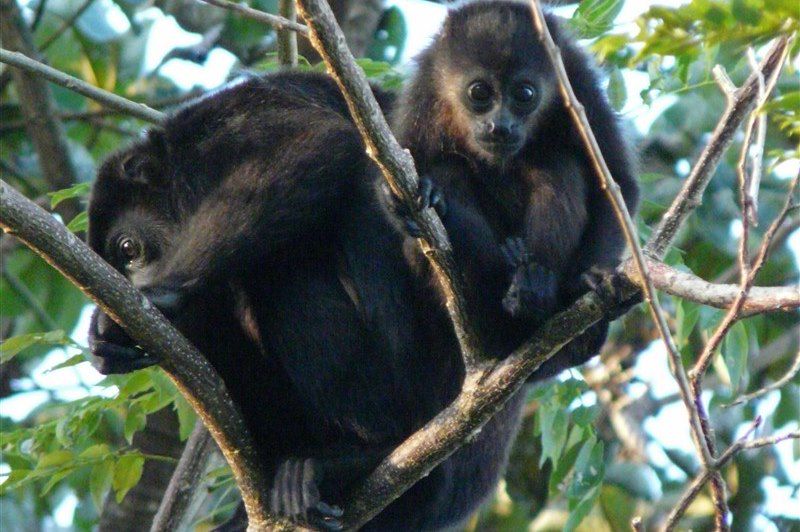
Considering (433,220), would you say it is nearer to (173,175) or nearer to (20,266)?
(173,175)

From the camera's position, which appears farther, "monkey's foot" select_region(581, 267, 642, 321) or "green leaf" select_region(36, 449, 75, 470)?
"green leaf" select_region(36, 449, 75, 470)

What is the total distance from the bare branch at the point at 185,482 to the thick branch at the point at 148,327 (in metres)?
0.96

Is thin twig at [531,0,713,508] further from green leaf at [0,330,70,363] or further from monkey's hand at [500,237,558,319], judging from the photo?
green leaf at [0,330,70,363]

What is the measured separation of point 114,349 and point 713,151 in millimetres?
2003

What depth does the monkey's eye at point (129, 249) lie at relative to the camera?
466 centimetres

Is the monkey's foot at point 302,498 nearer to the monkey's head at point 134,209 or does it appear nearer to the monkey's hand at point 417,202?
the monkey's hand at point 417,202

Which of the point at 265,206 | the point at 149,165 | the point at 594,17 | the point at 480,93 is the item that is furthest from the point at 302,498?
the point at 594,17

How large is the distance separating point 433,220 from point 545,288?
45 cm

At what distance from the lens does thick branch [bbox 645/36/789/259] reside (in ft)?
10.2

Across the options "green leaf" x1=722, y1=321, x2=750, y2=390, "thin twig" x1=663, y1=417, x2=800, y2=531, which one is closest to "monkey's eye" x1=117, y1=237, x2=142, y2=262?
"green leaf" x1=722, y1=321, x2=750, y2=390

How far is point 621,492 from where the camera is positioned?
Result: 22.5 ft

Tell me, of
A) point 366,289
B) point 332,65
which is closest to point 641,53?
point 332,65

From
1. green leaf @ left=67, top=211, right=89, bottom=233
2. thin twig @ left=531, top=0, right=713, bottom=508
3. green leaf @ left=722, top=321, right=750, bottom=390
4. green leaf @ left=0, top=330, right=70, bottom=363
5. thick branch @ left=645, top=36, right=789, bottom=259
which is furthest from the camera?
green leaf @ left=67, top=211, right=89, bottom=233

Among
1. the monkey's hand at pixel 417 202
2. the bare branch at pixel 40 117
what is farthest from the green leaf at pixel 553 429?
the bare branch at pixel 40 117
